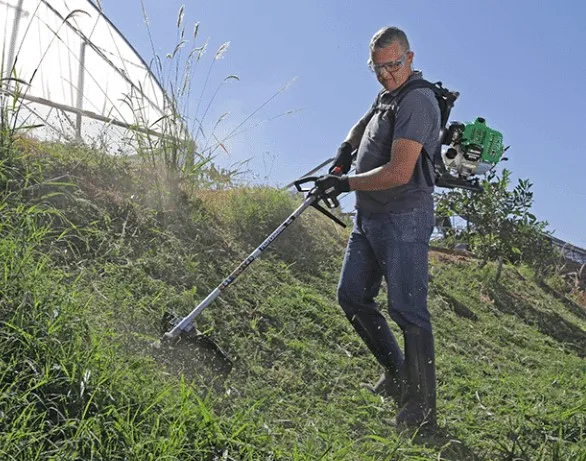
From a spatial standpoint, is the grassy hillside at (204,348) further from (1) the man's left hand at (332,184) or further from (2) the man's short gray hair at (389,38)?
(2) the man's short gray hair at (389,38)

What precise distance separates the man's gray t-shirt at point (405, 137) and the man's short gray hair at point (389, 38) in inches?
7.1

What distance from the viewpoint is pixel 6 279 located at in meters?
3.17

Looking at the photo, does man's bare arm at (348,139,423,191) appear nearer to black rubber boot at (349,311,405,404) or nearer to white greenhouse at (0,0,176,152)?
black rubber boot at (349,311,405,404)

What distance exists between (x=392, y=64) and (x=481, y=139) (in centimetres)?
94

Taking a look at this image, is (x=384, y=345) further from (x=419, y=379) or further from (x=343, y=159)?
(x=343, y=159)

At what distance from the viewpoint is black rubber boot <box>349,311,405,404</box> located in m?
3.89

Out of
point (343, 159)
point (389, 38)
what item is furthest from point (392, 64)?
point (343, 159)

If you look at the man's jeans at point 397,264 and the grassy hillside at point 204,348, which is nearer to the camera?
the grassy hillside at point 204,348

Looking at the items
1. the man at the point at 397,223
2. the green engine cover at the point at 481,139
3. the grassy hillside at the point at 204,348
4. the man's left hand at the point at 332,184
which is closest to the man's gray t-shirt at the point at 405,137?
the man at the point at 397,223

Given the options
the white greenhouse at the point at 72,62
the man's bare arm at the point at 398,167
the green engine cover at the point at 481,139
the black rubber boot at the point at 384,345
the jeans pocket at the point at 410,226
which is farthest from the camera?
the white greenhouse at the point at 72,62

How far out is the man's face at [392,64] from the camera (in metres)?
3.68

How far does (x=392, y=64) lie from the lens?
370 centimetres

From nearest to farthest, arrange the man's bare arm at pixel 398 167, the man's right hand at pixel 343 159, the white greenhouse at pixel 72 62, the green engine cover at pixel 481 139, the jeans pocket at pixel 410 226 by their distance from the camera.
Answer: the man's bare arm at pixel 398 167
the jeans pocket at pixel 410 226
the man's right hand at pixel 343 159
the green engine cover at pixel 481 139
the white greenhouse at pixel 72 62

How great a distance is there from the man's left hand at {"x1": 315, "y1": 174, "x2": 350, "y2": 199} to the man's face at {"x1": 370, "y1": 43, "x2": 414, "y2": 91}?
548 millimetres
